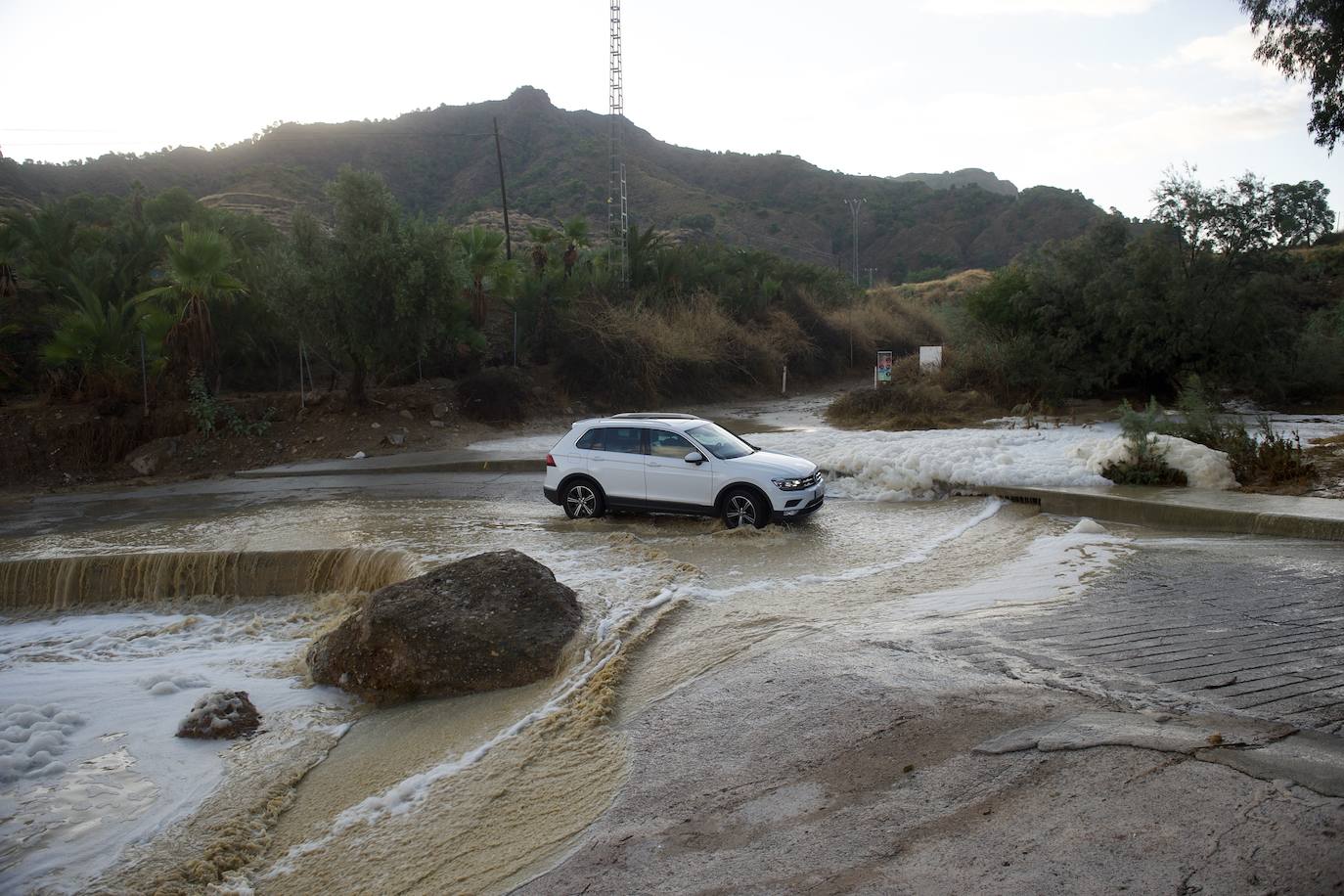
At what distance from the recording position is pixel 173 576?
12.7 metres

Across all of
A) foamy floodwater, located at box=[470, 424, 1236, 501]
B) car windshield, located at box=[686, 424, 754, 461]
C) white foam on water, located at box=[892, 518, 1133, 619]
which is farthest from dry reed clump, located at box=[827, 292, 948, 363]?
white foam on water, located at box=[892, 518, 1133, 619]

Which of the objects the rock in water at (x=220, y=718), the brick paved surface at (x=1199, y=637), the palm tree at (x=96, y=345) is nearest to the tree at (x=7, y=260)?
the palm tree at (x=96, y=345)

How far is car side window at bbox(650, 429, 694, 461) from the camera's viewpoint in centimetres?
1376

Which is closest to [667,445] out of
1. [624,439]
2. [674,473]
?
[674,473]

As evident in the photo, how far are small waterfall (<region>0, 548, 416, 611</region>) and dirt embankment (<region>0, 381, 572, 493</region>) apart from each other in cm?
908

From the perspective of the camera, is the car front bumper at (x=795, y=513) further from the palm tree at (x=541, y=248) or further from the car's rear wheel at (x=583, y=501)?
the palm tree at (x=541, y=248)

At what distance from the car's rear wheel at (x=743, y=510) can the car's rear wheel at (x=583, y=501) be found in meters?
2.03

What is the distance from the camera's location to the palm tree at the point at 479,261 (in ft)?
94.7

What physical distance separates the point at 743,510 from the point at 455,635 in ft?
19.7

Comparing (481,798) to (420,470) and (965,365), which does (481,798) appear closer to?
(420,470)

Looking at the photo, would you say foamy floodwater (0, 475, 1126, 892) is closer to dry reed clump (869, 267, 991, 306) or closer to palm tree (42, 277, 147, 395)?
palm tree (42, 277, 147, 395)

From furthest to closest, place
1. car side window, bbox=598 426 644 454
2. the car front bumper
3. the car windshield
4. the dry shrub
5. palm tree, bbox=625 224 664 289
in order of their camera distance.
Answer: palm tree, bbox=625 224 664 289 < the dry shrub < car side window, bbox=598 426 644 454 < the car windshield < the car front bumper

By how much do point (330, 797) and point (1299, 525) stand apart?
36.3 feet

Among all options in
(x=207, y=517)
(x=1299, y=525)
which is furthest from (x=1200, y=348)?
(x=207, y=517)
